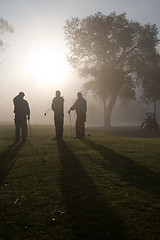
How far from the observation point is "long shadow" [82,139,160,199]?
6.64 metres

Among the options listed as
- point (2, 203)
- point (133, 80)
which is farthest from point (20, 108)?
point (133, 80)

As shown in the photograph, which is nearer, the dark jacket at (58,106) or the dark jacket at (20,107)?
the dark jacket at (20,107)

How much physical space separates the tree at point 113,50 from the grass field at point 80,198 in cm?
2972

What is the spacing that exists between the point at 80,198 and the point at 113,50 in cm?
3507

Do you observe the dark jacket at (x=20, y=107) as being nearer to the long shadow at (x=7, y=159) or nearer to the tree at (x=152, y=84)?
the long shadow at (x=7, y=159)

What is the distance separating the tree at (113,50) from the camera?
37.9 metres

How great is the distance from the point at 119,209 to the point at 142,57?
1450 inches

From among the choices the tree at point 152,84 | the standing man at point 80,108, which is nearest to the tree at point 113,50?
the tree at point 152,84

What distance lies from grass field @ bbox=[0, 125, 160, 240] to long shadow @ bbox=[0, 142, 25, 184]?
0.10ft

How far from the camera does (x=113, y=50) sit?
38.4 meters

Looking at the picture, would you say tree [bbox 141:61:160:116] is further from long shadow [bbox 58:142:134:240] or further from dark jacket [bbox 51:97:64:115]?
long shadow [bbox 58:142:134:240]

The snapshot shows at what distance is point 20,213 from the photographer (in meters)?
5.03

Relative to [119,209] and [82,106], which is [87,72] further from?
[119,209]

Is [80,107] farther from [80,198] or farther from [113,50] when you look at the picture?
[113,50]
